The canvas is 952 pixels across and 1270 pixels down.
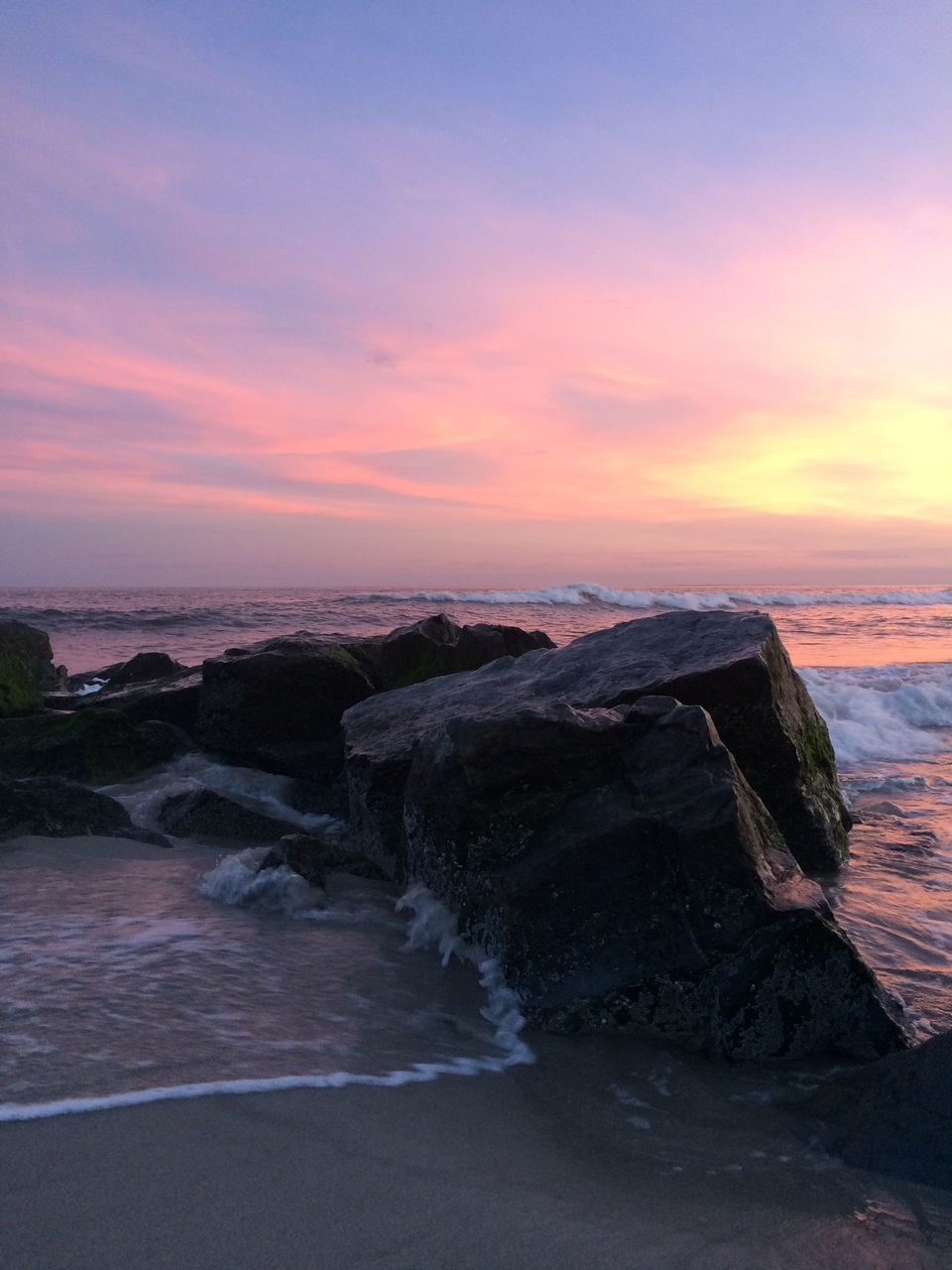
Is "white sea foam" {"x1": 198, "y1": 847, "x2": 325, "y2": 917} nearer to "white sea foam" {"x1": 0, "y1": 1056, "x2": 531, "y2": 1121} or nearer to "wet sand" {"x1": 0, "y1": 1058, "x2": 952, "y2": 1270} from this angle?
"white sea foam" {"x1": 0, "y1": 1056, "x2": 531, "y2": 1121}

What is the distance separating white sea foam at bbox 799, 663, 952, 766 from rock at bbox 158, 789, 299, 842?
6.45 meters

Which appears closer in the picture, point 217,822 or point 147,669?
point 217,822

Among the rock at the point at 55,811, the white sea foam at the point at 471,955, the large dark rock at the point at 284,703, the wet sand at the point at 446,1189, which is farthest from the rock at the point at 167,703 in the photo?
the wet sand at the point at 446,1189

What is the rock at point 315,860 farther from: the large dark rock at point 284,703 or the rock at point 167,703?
the rock at point 167,703

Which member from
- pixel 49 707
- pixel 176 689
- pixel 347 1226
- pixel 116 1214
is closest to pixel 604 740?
pixel 347 1226

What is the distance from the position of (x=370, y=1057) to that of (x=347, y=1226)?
877 millimetres

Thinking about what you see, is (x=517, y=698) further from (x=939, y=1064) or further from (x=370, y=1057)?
(x=939, y=1064)

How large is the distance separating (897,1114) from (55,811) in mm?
4333

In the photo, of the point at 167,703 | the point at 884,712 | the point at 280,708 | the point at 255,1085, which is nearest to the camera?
the point at 255,1085

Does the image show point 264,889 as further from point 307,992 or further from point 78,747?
point 78,747

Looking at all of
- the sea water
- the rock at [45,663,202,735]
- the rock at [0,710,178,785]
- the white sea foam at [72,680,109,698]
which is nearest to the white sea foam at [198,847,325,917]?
the sea water

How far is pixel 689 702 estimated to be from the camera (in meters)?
5.07

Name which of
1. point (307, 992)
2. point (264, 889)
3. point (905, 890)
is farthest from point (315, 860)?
point (905, 890)

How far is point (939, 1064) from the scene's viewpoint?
8.45ft
